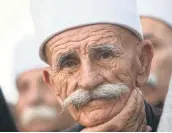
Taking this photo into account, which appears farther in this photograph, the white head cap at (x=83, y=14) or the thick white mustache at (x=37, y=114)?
the thick white mustache at (x=37, y=114)

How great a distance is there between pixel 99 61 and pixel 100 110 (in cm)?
30

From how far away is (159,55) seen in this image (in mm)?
3885

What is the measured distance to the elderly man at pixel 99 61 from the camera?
12.2 ft

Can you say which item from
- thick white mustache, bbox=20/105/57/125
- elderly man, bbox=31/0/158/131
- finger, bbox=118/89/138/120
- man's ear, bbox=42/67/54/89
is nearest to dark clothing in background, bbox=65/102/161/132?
elderly man, bbox=31/0/158/131

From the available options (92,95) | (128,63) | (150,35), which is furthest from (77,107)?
(150,35)

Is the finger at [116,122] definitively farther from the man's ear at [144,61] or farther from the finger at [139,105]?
the man's ear at [144,61]

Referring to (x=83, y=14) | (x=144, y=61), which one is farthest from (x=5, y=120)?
(x=144, y=61)

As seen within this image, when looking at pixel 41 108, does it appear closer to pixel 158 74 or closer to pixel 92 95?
pixel 92 95

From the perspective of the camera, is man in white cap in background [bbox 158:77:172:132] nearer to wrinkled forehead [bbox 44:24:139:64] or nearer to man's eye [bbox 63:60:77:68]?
wrinkled forehead [bbox 44:24:139:64]

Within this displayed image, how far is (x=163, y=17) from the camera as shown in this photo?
3.95 m

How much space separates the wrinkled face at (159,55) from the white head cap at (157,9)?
0.10ft

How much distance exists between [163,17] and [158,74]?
1.21 ft

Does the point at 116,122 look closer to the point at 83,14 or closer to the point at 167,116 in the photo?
the point at 167,116

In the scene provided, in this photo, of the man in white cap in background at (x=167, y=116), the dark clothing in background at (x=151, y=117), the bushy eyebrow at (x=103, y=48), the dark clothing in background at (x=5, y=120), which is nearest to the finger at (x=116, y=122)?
the dark clothing in background at (x=151, y=117)
